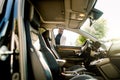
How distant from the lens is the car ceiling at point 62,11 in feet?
7.49

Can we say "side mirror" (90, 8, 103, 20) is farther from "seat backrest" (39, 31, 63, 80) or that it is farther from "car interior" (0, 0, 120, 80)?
"seat backrest" (39, 31, 63, 80)

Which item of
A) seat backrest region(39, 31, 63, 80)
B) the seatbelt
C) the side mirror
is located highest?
the side mirror

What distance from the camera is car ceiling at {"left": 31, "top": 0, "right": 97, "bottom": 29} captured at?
2283mm

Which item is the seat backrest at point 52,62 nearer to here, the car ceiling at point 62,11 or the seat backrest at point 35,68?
→ the car ceiling at point 62,11

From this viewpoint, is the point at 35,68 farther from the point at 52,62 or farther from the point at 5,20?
→ the point at 52,62

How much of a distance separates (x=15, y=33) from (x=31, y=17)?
341mm

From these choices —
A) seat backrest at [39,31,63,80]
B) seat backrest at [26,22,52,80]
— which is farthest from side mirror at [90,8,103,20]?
seat backrest at [26,22,52,80]

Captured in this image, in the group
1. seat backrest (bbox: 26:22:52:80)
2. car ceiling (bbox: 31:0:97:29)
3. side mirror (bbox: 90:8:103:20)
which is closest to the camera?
seat backrest (bbox: 26:22:52:80)

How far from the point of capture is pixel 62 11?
2619mm

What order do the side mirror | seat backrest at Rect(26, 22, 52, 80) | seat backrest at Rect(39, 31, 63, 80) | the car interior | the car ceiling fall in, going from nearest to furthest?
the car interior, seat backrest at Rect(26, 22, 52, 80), the car ceiling, seat backrest at Rect(39, 31, 63, 80), the side mirror

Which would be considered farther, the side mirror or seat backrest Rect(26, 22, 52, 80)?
the side mirror

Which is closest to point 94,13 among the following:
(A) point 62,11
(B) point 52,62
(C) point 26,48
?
A: (A) point 62,11

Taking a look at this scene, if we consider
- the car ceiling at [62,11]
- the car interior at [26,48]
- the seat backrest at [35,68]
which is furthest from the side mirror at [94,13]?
the seat backrest at [35,68]

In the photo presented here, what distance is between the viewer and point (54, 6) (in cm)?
245
